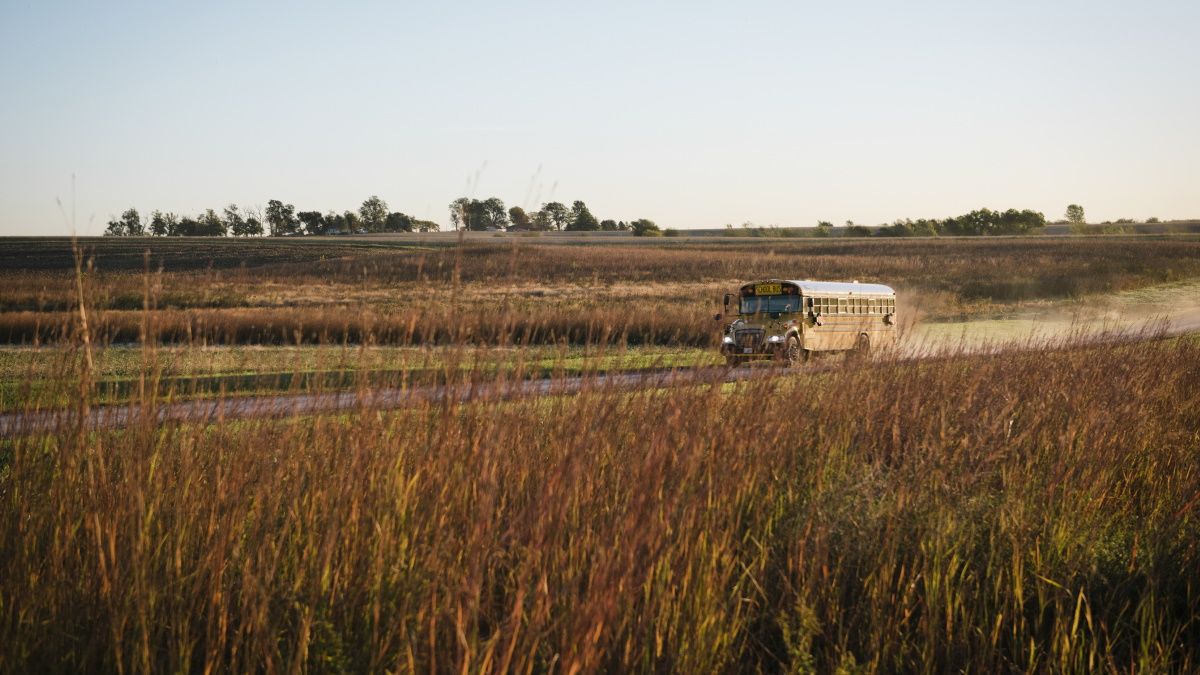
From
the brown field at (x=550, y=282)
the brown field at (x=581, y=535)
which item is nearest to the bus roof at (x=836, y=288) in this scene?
the brown field at (x=550, y=282)

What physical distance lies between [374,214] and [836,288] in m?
116

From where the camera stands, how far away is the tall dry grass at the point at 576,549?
360cm

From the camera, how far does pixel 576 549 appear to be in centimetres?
401

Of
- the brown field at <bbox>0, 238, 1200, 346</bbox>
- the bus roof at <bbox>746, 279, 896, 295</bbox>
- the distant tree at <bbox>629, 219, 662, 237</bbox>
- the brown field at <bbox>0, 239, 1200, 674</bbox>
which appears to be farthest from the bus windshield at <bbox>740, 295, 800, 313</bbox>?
the distant tree at <bbox>629, 219, 662, 237</bbox>

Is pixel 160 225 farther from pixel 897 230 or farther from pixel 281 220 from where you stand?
pixel 897 230

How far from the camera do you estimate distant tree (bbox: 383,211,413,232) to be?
129 meters

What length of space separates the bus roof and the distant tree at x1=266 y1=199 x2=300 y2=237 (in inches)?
4439

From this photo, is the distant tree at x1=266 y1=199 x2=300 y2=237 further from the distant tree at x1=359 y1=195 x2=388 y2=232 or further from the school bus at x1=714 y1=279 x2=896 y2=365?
the school bus at x1=714 y1=279 x2=896 y2=365

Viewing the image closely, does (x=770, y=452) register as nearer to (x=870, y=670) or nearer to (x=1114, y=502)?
(x=870, y=670)

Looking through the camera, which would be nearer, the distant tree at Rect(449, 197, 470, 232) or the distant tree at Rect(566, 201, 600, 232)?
the distant tree at Rect(449, 197, 470, 232)

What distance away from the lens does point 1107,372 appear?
33.6ft

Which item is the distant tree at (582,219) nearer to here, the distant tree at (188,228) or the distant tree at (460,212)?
the distant tree at (188,228)

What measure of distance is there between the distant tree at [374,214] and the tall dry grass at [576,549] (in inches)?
5135

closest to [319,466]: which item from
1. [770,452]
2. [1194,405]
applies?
[770,452]
